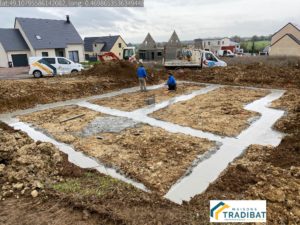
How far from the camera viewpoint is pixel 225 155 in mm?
5629

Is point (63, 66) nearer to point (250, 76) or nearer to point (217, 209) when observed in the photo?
point (250, 76)

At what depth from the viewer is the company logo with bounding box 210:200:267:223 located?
127 inches

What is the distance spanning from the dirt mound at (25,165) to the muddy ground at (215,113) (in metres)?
4.05

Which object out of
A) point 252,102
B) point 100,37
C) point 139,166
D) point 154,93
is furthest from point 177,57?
point 100,37

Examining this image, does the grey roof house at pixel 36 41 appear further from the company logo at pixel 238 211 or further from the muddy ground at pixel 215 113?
the company logo at pixel 238 211

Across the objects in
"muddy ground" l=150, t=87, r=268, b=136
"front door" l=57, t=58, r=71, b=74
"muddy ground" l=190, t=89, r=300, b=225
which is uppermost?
"front door" l=57, t=58, r=71, b=74

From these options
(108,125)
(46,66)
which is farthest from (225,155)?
(46,66)

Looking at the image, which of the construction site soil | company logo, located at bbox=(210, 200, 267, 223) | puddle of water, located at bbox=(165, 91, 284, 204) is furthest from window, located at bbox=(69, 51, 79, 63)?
company logo, located at bbox=(210, 200, 267, 223)

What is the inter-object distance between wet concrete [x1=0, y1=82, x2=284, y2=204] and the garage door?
63.4ft

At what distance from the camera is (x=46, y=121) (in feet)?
27.5

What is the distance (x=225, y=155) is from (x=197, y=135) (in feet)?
4.26

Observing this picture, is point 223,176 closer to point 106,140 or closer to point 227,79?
point 106,140

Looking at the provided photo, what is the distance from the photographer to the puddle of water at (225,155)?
434cm

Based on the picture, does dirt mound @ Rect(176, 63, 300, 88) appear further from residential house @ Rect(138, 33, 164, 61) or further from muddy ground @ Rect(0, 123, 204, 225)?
residential house @ Rect(138, 33, 164, 61)
